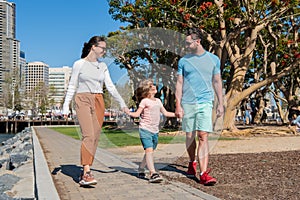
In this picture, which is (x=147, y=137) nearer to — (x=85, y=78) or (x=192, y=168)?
(x=192, y=168)

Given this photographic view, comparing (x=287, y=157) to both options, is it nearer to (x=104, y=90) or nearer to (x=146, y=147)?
(x=146, y=147)

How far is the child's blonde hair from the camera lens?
6.18 metres

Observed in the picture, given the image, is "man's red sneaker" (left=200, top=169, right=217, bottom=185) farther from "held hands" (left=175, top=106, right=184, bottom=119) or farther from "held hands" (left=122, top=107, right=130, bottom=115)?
"held hands" (left=122, top=107, right=130, bottom=115)

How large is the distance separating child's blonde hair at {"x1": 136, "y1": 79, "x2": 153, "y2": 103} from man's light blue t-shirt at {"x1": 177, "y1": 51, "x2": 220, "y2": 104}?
55 cm

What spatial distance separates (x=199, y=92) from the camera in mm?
5961

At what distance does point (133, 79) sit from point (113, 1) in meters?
18.8

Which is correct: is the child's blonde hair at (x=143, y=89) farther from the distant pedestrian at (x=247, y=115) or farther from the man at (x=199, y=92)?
the distant pedestrian at (x=247, y=115)

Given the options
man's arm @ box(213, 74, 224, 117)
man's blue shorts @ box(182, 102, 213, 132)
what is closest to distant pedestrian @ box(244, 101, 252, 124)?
man's arm @ box(213, 74, 224, 117)

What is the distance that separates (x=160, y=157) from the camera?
772 centimetres

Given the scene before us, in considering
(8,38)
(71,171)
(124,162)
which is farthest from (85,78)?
(8,38)

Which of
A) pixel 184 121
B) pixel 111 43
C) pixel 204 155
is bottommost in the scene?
pixel 204 155

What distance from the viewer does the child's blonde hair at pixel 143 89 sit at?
6.18 m

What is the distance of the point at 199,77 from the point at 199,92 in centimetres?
23

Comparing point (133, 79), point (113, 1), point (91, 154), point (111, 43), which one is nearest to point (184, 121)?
point (133, 79)
